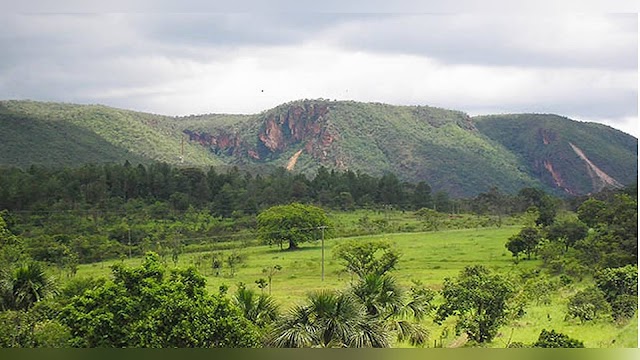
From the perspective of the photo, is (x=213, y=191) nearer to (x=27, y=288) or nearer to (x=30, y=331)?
(x=27, y=288)

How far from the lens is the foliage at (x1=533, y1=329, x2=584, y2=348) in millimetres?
6543

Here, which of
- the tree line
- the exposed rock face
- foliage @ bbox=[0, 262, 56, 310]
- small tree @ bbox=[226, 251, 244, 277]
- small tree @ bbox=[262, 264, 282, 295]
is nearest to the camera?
foliage @ bbox=[0, 262, 56, 310]

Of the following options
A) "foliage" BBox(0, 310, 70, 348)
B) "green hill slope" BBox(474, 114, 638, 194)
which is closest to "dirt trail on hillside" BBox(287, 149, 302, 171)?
"green hill slope" BBox(474, 114, 638, 194)

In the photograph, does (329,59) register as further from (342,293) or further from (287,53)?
(342,293)

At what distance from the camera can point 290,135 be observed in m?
17.5

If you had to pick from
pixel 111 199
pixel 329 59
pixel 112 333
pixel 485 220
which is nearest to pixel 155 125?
pixel 111 199

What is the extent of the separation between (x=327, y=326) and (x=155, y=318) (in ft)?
4.61

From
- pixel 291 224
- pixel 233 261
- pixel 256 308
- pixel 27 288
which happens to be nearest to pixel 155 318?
pixel 256 308

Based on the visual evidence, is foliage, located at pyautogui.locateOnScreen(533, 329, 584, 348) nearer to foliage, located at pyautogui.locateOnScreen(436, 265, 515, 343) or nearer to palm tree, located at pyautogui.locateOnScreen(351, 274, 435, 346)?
foliage, located at pyautogui.locateOnScreen(436, 265, 515, 343)

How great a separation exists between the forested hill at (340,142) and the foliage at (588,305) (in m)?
4.59

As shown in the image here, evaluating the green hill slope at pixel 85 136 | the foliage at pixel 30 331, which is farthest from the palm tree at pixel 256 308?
the green hill slope at pixel 85 136

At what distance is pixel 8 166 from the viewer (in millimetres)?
13180

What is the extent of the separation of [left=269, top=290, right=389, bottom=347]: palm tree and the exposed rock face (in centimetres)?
975

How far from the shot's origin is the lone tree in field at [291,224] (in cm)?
1194
